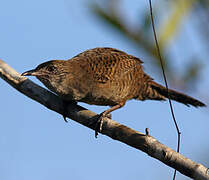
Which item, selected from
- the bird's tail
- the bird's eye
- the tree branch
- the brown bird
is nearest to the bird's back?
the brown bird

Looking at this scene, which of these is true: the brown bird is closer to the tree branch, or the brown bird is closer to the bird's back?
the bird's back

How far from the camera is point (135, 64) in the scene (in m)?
5.22

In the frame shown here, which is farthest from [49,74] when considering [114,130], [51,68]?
[114,130]

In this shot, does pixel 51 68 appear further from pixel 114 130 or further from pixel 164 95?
pixel 164 95

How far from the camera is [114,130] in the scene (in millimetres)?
3275

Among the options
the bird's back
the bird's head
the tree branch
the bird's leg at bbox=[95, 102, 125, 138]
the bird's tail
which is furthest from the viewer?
the bird's tail

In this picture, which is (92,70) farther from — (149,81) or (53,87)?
(149,81)

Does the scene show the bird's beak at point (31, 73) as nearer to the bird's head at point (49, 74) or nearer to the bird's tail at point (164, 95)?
the bird's head at point (49, 74)

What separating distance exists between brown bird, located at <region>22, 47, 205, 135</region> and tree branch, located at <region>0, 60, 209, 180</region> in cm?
20

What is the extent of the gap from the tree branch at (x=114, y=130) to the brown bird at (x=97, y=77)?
0.20 m

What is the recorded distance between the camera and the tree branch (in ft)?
8.55

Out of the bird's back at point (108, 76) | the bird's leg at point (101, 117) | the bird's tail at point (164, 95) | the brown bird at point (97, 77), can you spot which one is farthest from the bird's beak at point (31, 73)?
the bird's tail at point (164, 95)

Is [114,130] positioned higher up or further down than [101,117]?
further down

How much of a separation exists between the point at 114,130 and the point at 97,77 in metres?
1.61
